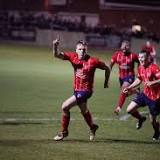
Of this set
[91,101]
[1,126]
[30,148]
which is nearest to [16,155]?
[30,148]

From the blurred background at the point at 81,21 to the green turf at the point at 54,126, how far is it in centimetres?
1703

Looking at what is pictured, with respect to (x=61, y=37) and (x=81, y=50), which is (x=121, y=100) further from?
(x=61, y=37)

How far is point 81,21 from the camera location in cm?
5322

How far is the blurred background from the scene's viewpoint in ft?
146

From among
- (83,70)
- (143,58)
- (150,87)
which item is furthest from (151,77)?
(83,70)

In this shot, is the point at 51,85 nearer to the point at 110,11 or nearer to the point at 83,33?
the point at 83,33

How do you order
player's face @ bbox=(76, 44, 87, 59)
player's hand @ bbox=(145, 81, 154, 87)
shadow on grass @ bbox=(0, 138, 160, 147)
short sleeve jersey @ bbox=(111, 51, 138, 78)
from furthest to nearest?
short sleeve jersey @ bbox=(111, 51, 138, 78), player's hand @ bbox=(145, 81, 154, 87), player's face @ bbox=(76, 44, 87, 59), shadow on grass @ bbox=(0, 138, 160, 147)

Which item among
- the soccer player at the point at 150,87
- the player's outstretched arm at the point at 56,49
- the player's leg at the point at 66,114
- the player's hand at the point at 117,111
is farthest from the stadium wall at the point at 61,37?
the player's outstretched arm at the point at 56,49

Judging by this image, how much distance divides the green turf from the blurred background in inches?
671

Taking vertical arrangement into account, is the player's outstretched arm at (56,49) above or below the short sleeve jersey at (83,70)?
above

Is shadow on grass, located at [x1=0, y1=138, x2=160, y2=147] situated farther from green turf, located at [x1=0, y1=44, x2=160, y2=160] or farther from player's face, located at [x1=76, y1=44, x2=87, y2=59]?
player's face, located at [x1=76, y1=44, x2=87, y2=59]

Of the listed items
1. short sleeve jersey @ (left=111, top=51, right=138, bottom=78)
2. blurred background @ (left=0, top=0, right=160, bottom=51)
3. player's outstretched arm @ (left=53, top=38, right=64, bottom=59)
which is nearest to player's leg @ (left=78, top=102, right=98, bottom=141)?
player's outstretched arm @ (left=53, top=38, right=64, bottom=59)

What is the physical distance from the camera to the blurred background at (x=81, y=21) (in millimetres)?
44625

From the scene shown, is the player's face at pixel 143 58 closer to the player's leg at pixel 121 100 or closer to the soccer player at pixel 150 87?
the soccer player at pixel 150 87
